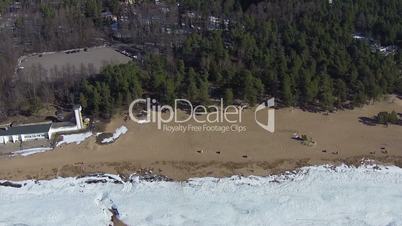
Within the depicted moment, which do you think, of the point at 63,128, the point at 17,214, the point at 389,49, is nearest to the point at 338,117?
the point at 389,49

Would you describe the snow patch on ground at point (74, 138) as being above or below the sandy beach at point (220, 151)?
above

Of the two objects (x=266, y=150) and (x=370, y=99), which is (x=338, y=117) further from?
(x=266, y=150)

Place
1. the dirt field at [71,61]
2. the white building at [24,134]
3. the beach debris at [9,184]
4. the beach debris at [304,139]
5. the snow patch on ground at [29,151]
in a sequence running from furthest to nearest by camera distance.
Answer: the dirt field at [71,61] → the white building at [24,134] → the beach debris at [304,139] → the snow patch on ground at [29,151] → the beach debris at [9,184]

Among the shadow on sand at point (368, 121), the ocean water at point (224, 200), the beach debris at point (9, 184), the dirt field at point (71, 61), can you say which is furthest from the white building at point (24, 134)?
the shadow on sand at point (368, 121)

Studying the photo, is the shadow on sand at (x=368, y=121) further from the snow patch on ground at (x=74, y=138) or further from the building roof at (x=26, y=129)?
the building roof at (x=26, y=129)

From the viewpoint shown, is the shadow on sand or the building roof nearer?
the building roof

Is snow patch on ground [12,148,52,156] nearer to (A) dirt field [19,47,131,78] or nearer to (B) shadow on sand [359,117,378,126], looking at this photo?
(A) dirt field [19,47,131,78]

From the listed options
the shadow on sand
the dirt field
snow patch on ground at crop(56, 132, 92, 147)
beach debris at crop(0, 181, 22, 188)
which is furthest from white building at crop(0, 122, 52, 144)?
the shadow on sand
